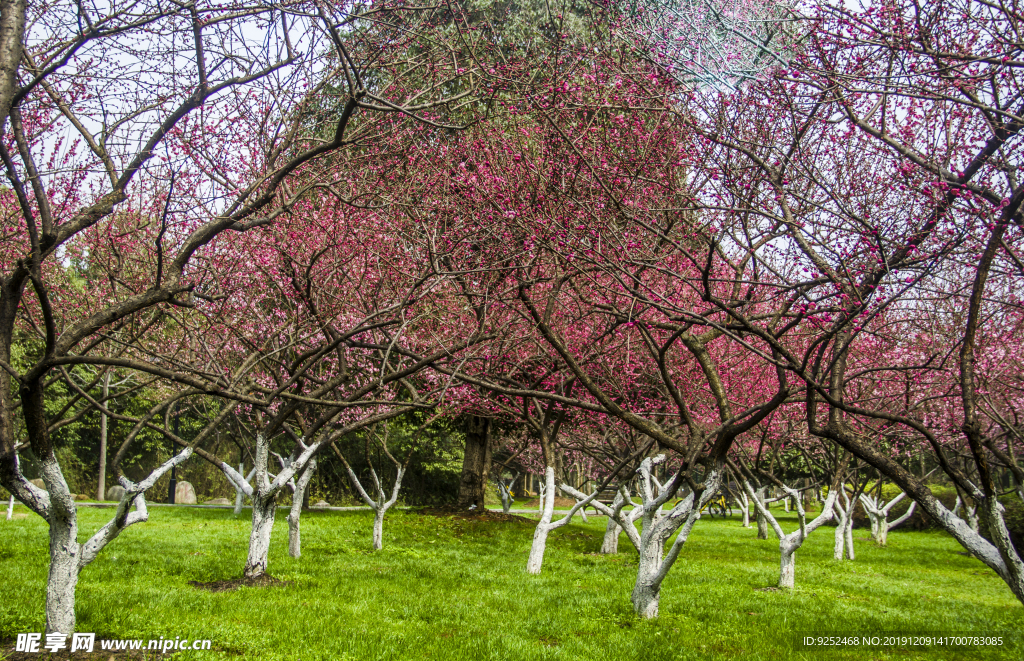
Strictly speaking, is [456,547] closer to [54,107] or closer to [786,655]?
[786,655]

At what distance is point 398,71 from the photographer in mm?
8406

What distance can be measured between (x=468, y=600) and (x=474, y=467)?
13798 mm

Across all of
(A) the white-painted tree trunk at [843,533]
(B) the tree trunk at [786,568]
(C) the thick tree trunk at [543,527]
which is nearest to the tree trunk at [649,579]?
(C) the thick tree trunk at [543,527]

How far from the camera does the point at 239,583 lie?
10.7 metres

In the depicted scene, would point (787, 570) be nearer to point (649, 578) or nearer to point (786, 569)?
point (786, 569)

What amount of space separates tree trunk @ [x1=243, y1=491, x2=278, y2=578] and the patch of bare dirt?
0.32 ft

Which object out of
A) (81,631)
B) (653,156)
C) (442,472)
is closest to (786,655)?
(653,156)

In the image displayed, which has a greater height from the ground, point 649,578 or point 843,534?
point 649,578

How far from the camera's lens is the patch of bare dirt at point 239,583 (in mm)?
10454

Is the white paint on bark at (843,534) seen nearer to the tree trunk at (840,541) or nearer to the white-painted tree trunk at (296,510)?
the tree trunk at (840,541)

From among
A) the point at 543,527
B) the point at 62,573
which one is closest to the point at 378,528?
the point at 543,527

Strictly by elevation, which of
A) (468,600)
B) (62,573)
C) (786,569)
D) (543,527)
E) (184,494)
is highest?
(62,573)

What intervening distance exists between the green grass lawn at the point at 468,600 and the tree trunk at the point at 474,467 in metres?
4.77

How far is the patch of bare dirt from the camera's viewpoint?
34.3ft
